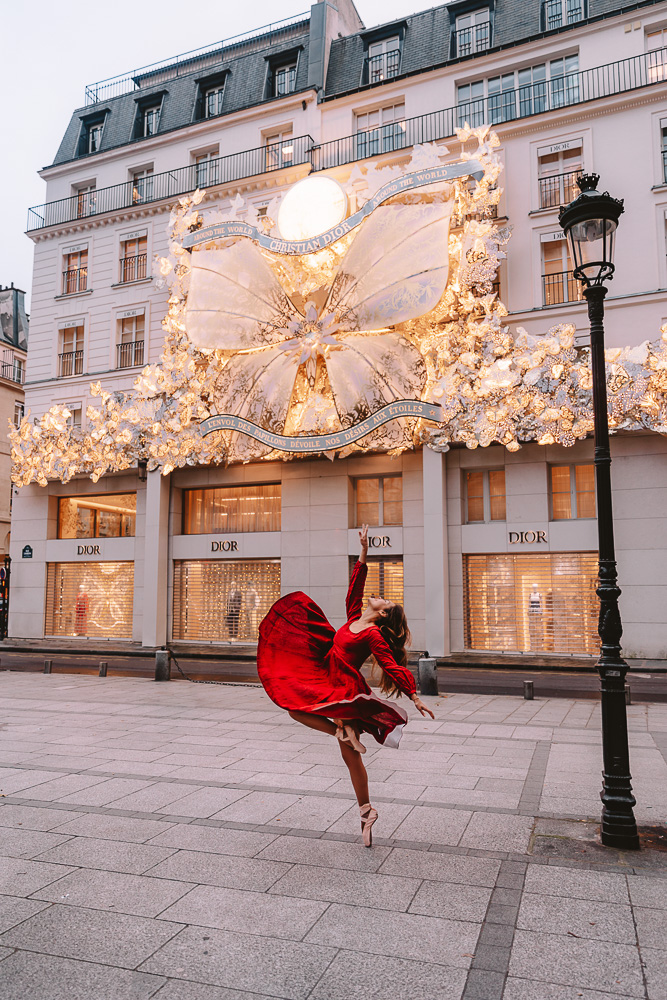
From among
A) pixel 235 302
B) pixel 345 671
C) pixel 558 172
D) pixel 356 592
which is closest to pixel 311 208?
pixel 235 302

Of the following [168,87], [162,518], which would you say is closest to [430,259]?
[162,518]

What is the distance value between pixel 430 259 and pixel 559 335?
12.0 feet

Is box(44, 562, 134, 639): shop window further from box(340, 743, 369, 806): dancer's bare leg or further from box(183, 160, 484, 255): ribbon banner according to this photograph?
box(340, 743, 369, 806): dancer's bare leg

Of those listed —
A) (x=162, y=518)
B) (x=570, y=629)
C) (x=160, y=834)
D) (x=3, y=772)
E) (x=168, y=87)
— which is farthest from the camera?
(x=168, y=87)

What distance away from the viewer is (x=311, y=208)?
768 inches

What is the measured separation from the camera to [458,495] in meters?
20.4

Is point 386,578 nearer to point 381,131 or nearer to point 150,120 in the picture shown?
point 381,131

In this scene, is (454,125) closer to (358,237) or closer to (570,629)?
(358,237)

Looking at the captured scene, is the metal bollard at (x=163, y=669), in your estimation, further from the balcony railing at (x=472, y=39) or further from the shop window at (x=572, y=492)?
the balcony railing at (x=472, y=39)

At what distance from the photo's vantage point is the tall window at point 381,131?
75.0 feet

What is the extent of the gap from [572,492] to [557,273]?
6088 mm

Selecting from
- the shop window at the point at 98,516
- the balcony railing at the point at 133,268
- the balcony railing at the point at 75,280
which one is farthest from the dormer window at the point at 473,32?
the shop window at the point at 98,516

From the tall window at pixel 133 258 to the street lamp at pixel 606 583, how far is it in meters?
22.6

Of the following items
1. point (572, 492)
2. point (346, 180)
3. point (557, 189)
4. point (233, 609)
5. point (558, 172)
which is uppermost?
point (346, 180)
